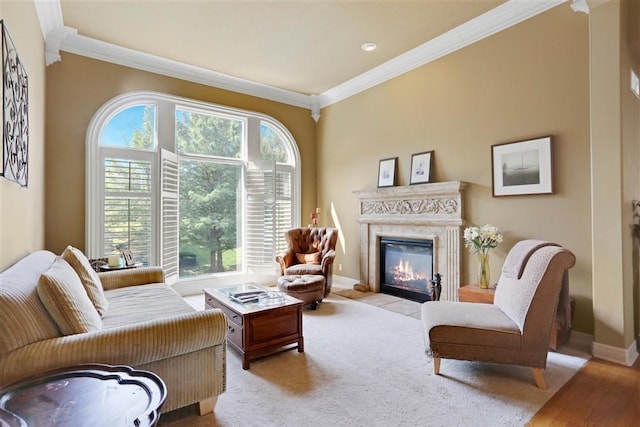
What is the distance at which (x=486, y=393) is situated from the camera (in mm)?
2248

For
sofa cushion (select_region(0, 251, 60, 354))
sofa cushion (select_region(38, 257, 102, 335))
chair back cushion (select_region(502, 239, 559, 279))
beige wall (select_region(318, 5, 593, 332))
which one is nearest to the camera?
sofa cushion (select_region(0, 251, 60, 354))

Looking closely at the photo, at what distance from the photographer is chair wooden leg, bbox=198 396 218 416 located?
2.02 meters

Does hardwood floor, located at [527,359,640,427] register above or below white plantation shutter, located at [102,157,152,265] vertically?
below

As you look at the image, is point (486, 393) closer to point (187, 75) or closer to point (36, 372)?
point (36, 372)

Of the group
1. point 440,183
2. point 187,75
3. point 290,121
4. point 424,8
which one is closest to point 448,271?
point 440,183

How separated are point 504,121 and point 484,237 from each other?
4.27 ft

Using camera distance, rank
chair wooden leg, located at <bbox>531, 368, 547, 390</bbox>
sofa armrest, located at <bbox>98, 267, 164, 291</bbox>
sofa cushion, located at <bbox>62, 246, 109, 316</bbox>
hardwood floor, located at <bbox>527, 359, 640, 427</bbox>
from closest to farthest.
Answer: hardwood floor, located at <bbox>527, 359, 640, 427</bbox>
chair wooden leg, located at <bbox>531, 368, 547, 390</bbox>
sofa cushion, located at <bbox>62, 246, 109, 316</bbox>
sofa armrest, located at <bbox>98, 267, 164, 291</bbox>

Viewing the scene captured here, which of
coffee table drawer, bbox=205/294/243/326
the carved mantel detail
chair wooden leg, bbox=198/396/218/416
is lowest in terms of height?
chair wooden leg, bbox=198/396/218/416

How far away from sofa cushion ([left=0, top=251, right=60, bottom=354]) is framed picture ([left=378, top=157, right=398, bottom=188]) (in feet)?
13.4

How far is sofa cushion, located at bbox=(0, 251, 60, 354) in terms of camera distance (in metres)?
1.47

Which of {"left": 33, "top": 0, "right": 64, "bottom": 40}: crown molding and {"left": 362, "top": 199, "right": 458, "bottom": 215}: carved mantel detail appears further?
{"left": 362, "top": 199, "right": 458, "bottom": 215}: carved mantel detail

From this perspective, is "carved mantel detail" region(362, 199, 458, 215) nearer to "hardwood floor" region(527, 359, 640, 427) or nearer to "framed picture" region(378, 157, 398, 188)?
"framed picture" region(378, 157, 398, 188)

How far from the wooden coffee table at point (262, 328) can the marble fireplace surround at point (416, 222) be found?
2098 millimetres

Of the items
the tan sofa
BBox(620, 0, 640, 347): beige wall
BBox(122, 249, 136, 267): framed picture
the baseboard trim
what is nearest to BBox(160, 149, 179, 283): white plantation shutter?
BBox(122, 249, 136, 267): framed picture
